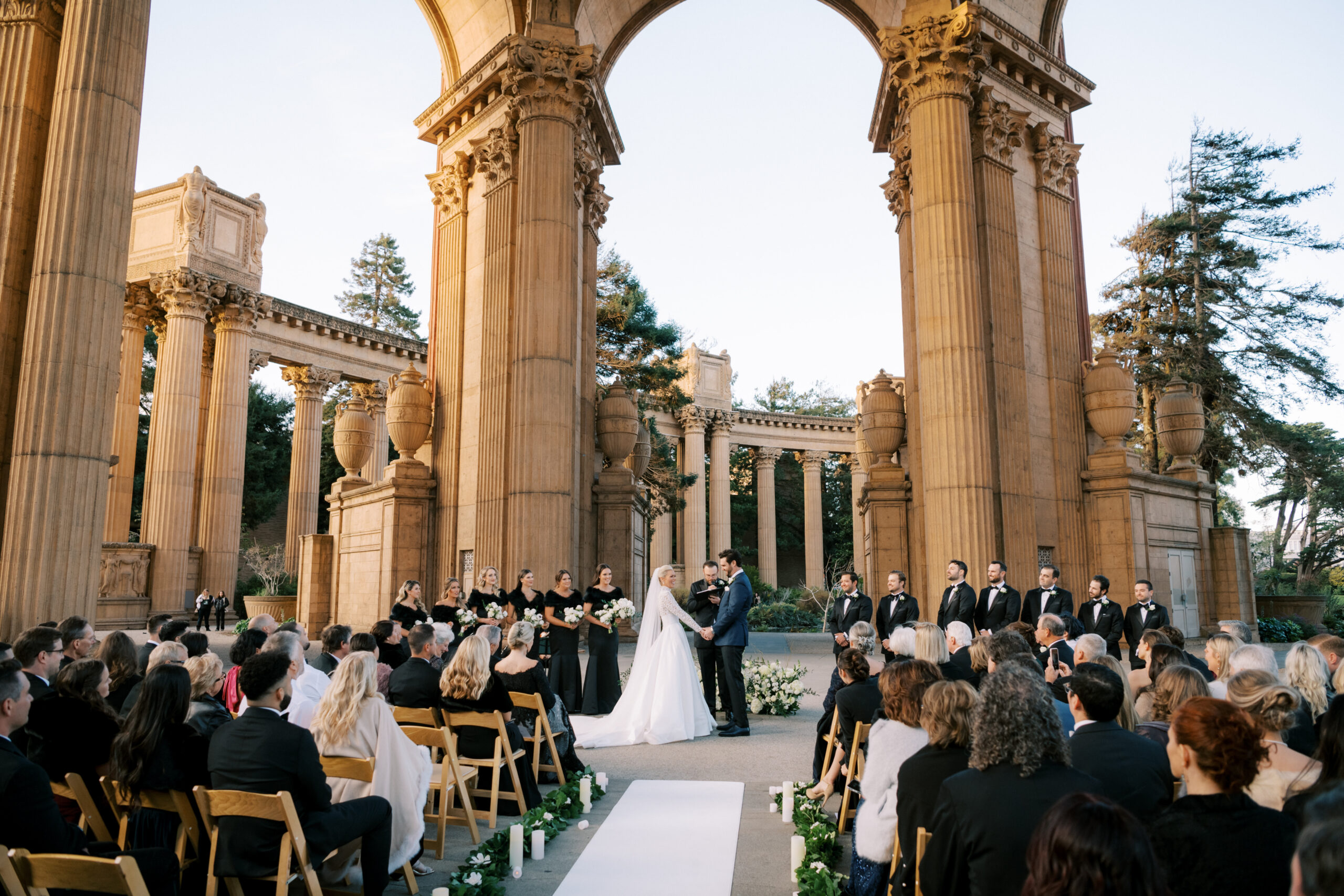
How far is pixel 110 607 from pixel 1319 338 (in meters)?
43.1

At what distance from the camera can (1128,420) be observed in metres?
17.8

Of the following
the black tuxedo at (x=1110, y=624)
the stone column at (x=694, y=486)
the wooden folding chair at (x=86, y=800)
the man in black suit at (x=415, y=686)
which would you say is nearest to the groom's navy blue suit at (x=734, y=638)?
the black tuxedo at (x=1110, y=624)

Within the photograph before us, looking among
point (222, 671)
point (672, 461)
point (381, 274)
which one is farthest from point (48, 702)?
point (381, 274)

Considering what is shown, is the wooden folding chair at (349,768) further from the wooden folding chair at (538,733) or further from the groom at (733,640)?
the groom at (733,640)

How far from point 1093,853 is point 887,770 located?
3.07 m

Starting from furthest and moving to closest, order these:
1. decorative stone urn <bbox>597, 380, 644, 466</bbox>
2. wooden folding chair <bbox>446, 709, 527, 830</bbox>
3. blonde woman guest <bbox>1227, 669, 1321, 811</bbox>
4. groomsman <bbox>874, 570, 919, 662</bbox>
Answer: decorative stone urn <bbox>597, 380, 644, 466</bbox> < groomsman <bbox>874, 570, 919, 662</bbox> < wooden folding chair <bbox>446, 709, 527, 830</bbox> < blonde woman guest <bbox>1227, 669, 1321, 811</bbox>

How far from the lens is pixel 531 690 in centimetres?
823

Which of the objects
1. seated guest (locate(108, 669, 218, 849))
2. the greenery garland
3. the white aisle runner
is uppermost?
seated guest (locate(108, 669, 218, 849))

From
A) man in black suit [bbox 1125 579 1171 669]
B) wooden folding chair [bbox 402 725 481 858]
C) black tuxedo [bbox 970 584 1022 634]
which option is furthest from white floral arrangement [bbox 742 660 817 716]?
wooden folding chair [bbox 402 725 481 858]

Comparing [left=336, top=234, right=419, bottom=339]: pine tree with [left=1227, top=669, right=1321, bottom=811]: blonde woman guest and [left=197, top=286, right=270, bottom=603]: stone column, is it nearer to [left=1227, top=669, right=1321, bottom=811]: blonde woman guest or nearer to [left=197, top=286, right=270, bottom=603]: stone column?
[left=197, top=286, right=270, bottom=603]: stone column

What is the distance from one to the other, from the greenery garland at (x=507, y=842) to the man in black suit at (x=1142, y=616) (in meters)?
7.55

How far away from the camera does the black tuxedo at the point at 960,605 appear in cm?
1177

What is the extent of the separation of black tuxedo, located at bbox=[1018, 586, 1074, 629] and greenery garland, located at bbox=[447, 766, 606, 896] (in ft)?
22.1

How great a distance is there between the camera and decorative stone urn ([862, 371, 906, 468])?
63.1ft
